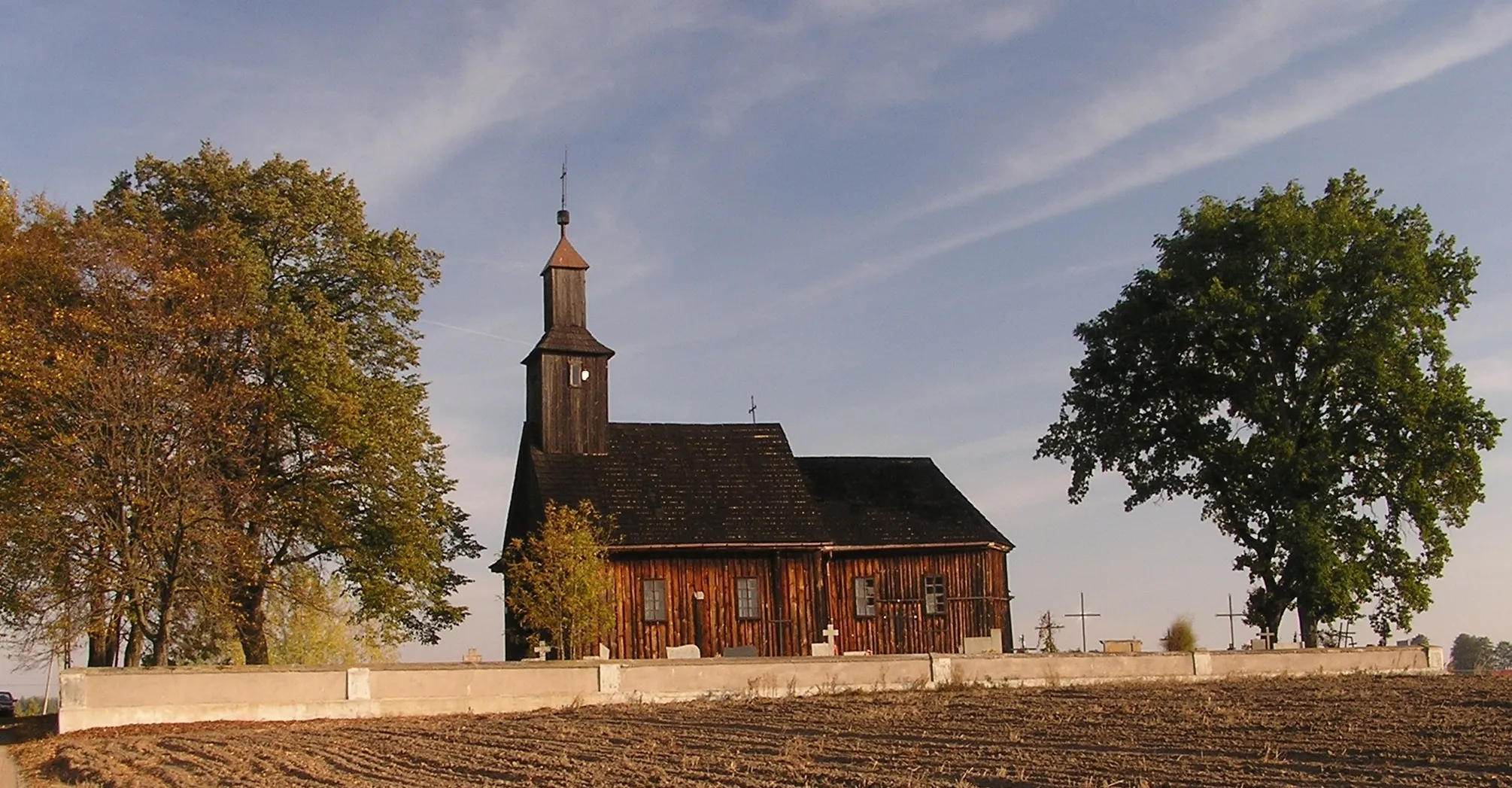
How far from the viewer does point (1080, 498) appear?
42844 mm

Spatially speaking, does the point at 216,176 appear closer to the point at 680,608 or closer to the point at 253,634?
the point at 253,634

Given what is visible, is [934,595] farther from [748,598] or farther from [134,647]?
[134,647]

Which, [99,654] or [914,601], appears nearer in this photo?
[99,654]

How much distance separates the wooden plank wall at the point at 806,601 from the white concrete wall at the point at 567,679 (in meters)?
8.00

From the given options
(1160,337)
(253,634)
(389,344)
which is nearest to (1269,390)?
(1160,337)

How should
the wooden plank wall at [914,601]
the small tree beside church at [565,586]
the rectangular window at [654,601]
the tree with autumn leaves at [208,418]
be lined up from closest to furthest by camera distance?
1. the tree with autumn leaves at [208,418]
2. the small tree beside church at [565,586]
3. the rectangular window at [654,601]
4. the wooden plank wall at [914,601]

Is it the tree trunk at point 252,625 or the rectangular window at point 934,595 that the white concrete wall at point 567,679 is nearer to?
the tree trunk at point 252,625

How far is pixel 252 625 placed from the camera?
35906 mm

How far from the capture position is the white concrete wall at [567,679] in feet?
89.1

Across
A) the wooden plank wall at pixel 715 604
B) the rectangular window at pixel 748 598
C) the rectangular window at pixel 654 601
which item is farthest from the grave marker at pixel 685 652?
the rectangular window at pixel 748 598

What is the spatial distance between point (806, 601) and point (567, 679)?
1151 cm

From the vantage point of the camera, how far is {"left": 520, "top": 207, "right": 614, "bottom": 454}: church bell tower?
4262cm

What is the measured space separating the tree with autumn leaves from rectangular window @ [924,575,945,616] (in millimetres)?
11997

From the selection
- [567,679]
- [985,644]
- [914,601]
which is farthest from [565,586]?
[985,644]
